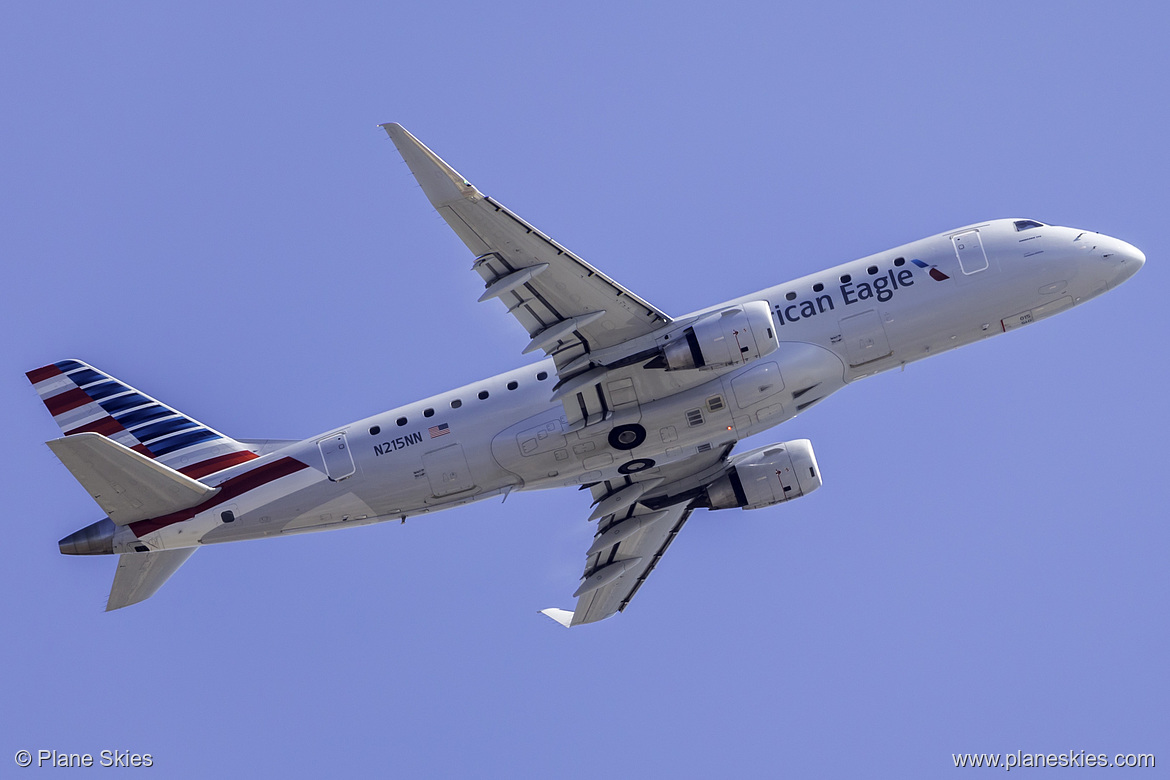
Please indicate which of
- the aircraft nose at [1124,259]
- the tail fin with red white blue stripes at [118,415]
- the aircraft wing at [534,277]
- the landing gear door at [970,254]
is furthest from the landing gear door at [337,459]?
the aircraft nose at [1124,259]

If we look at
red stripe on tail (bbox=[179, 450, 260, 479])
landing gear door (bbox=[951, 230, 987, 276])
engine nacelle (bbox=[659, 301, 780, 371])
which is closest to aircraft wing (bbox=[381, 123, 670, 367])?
engine nacelle (bbox=[659, 301, 780, 371])

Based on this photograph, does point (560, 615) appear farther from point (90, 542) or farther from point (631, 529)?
point (90, 542)

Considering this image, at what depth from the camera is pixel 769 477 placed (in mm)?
40812

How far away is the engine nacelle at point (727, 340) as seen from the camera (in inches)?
1345

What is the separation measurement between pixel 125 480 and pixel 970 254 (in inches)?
1041

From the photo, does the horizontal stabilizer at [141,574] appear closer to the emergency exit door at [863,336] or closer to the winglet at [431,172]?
the winglet at [431,172]

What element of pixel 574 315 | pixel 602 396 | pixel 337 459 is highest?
pixel 574 315

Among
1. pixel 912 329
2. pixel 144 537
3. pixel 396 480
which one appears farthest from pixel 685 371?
pixel 144 537

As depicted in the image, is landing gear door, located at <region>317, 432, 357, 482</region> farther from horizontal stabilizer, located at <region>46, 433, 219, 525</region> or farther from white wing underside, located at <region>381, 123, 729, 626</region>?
white wing underside, located at <region>381, 123, 729, 626</region>

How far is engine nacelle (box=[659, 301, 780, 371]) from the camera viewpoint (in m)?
34.2

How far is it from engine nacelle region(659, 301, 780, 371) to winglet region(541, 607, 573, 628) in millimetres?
12865

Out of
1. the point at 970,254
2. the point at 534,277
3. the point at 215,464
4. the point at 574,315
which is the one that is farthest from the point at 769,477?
the point at 215,464

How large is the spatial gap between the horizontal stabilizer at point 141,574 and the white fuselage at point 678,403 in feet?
4.58

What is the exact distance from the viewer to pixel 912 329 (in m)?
36.1
